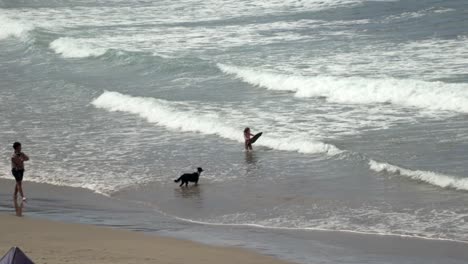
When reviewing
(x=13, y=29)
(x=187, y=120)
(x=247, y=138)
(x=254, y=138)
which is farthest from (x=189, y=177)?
(x=13, y=29)

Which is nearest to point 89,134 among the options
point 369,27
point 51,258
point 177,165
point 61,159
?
point 61,159

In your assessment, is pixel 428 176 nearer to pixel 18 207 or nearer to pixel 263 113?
pixel 18 207

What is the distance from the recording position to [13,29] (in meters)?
42.8

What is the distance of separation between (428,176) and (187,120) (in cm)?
786

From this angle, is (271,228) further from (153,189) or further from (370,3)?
(370,3)

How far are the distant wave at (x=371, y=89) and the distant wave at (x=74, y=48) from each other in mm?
8146

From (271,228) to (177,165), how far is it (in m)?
5.24

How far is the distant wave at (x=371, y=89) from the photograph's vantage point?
2428cm

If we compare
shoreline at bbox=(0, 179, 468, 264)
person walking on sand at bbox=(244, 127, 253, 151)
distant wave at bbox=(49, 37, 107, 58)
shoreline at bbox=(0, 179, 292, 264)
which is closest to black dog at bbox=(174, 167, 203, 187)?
shoreline at bbox=(0, 179, 468, 264)

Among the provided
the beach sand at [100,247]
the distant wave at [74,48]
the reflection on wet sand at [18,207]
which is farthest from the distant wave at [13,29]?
the beach sand at [100,247]

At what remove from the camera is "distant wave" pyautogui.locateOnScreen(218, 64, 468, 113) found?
79.7 ft

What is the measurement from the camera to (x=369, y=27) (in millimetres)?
36812

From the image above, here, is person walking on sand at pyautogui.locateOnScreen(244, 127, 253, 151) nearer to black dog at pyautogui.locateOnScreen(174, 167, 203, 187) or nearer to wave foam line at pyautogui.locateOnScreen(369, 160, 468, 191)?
black dog at pyautogui.locateOnScreen(174, 167, 203, 187)

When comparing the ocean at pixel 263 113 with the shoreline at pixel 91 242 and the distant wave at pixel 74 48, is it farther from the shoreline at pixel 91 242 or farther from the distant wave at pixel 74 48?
the shoreline at pixel 91 242
